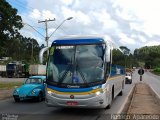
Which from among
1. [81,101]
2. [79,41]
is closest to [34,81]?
[79,41]

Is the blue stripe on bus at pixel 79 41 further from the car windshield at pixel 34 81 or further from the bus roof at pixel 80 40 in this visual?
the car windshield at pixel 34 81

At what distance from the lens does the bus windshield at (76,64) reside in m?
14.0

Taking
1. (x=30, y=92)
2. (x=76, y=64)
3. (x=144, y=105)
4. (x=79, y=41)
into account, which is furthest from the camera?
(x=30, y=92)

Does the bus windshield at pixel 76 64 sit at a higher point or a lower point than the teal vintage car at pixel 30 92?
higher

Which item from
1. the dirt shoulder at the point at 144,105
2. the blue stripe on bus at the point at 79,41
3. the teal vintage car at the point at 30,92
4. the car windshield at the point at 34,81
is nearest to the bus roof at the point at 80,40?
the blue stripe on bus at the point at 79,41

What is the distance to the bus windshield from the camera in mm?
13969

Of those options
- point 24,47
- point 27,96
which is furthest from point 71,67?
point 24,47

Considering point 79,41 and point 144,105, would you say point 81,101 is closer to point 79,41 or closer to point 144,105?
point 79,41

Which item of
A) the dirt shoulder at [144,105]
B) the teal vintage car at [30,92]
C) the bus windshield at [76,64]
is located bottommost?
the dirt shoulder at [144,105]

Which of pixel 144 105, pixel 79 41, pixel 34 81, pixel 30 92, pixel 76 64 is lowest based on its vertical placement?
pixel 144 105

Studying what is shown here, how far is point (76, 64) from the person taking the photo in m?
14.2

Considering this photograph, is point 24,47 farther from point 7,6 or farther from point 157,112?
point 157,112

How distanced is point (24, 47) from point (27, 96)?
14262cm

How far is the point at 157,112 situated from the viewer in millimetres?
14492
